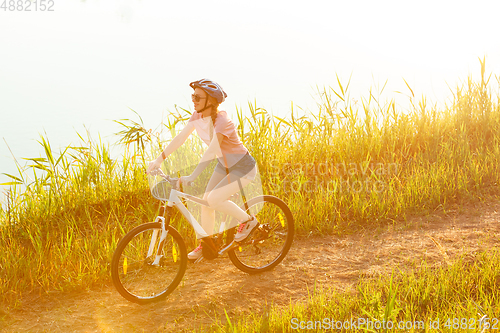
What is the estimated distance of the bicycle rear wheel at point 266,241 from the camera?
14.5 feet

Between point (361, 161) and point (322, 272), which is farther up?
point (361, 161)

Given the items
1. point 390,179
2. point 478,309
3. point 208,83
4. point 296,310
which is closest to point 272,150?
point 390,179

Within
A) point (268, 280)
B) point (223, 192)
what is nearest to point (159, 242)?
point (223, 192)

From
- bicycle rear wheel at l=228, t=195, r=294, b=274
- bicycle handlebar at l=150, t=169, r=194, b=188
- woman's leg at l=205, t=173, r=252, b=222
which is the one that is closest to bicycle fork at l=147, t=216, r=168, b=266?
bicycle handlebar at l=150, t=169, r=194, b=188

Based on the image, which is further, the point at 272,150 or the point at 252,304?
the point at 272,150

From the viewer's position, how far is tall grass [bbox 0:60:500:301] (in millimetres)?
4695

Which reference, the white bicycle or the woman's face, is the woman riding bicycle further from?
the white bicycle

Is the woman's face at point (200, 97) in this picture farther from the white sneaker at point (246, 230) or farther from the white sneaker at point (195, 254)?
the white sneaker at point (195, 254)

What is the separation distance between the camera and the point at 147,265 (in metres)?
4.21

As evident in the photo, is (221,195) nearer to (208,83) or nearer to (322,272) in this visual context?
(208,83)

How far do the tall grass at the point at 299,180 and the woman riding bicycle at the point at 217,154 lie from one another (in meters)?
1.12

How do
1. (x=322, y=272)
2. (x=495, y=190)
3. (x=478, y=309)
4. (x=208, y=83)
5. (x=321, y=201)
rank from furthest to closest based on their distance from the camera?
(x=495, y=190) → (x=321, y=201) → (x=322, y=272) → (x=208, y=83) → (x=478, y=309)

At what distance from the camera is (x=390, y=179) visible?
6.14 metres

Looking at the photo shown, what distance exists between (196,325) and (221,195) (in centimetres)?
118
